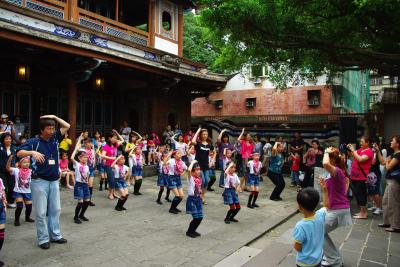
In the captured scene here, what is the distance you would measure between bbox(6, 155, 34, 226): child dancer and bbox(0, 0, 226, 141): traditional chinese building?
450cm

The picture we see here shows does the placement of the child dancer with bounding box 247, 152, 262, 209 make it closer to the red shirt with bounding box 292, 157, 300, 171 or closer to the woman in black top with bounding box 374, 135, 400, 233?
the woman in black top with bounding box 374, 135, 400, 233

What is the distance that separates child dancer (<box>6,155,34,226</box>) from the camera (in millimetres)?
6902

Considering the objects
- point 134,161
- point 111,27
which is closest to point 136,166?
point 134,161

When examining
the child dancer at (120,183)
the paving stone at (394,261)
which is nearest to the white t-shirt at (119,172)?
the child dancer at (120,183)

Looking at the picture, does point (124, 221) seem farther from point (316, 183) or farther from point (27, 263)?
point (316, 183)

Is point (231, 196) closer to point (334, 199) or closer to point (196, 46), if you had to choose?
point (334, 199)

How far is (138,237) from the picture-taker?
654 centimetres

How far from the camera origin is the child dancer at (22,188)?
6.90 metres

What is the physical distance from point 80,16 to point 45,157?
9.12 metres

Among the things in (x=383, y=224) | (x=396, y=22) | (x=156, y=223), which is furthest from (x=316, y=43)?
(x=156, y=223)

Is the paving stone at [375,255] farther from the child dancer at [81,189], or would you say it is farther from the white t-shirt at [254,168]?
the child dancer at [81,189]

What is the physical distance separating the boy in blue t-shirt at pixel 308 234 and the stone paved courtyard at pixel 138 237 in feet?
6.66

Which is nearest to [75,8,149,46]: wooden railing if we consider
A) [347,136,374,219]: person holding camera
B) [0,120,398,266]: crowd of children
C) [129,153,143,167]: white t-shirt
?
[0,120,398,266]: crowd of children

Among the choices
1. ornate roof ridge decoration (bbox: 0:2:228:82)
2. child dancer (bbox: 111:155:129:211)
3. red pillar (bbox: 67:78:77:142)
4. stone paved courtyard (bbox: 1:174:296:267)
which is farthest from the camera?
red pillar (bbox: 67:78:77:142)
